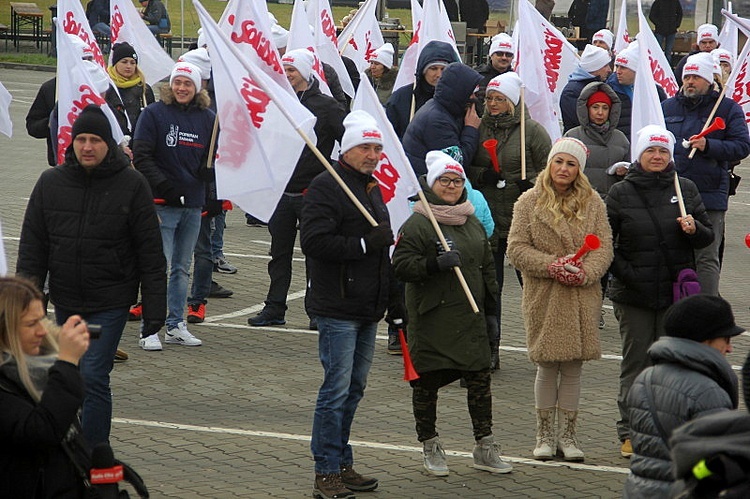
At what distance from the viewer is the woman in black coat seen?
15.7 feet

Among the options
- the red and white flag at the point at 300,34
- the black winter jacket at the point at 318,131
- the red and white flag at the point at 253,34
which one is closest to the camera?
the red and white flag at the point at 253,34

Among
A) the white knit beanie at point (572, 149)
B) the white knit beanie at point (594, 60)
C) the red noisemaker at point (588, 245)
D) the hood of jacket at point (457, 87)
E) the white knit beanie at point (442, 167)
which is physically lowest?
the red noisemaker at point (588, 245)

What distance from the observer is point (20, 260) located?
24.7ft

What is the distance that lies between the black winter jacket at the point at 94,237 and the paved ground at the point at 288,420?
106cm

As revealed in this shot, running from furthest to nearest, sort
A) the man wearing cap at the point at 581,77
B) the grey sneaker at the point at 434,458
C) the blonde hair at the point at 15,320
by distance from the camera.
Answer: the man wearing cap at the point at 581,77 → the grey sneaker at the point at 434,458 → the blonde hair at the point at 15,320

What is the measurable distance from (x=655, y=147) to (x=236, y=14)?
3823 millimetres

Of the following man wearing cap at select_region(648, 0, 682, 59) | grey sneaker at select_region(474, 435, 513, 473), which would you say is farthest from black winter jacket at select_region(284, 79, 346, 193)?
man wearing cap at select_region(648, 0, 682, 59)

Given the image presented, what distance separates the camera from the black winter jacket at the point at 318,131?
1128 centimetres

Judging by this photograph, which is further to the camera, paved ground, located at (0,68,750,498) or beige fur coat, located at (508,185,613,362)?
beige fur coat, located at (508,185,613,362)

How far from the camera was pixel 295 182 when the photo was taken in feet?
37.0

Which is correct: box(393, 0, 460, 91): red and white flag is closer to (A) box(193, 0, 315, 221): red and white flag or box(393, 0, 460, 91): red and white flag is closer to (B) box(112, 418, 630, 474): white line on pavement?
(A) box(193, 0, 315, 221): red and white flag

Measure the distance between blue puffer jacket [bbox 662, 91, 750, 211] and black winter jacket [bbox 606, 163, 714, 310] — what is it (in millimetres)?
2623

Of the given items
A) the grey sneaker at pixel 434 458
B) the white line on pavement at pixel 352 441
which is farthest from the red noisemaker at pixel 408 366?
the white line on pavement at pixel 352 441

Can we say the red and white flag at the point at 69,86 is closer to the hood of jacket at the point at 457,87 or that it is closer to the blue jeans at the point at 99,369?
the hood of jacket at the point at 457,87
